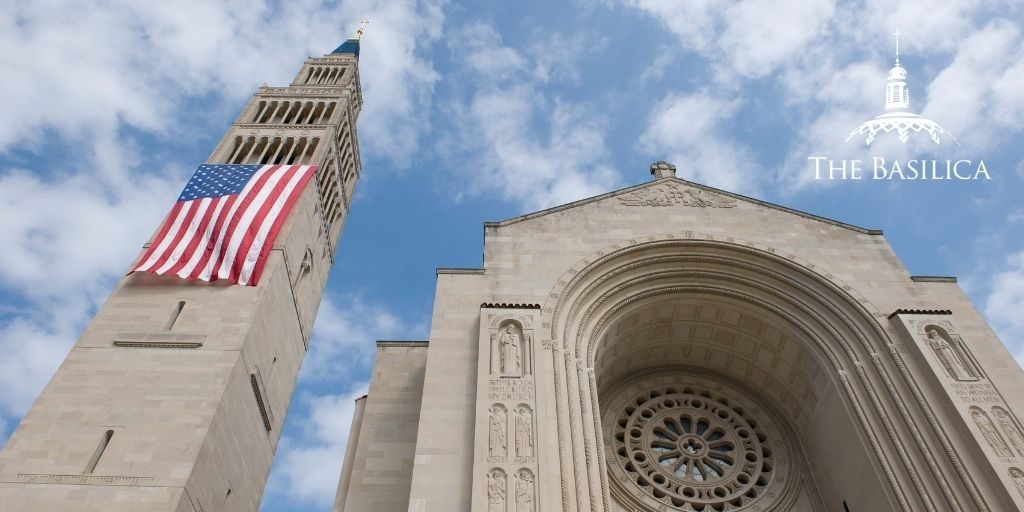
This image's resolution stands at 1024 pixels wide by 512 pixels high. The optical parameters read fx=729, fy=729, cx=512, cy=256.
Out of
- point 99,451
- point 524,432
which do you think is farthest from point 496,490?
point 99,451

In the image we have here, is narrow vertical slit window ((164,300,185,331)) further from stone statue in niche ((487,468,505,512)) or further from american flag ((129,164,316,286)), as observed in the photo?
stone statue in niche ((487,468,505,512))

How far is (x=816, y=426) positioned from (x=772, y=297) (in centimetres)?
307

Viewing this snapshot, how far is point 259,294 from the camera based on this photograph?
734 inches

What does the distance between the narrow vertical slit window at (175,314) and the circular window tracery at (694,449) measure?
10716 mm

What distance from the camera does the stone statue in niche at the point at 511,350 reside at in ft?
45.9

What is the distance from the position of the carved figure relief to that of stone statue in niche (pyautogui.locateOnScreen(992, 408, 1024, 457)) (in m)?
0.43

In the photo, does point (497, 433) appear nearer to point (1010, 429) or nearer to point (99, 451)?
point (99, 451)

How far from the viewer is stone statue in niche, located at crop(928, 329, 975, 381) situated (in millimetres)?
14398

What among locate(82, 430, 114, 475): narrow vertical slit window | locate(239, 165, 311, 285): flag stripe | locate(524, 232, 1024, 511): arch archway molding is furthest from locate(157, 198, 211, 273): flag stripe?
locate(524, 232, 1024, 511): arch archway molding

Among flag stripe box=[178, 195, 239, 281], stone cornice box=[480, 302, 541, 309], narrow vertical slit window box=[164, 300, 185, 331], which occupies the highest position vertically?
flag stripe box=[178, 195, 239, 281]

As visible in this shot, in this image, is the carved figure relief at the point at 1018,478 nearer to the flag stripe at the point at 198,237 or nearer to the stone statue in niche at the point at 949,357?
the stone statue in niche at the point at 949,357

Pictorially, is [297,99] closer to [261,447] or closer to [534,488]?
[261,447]

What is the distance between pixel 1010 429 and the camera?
43.5 ft

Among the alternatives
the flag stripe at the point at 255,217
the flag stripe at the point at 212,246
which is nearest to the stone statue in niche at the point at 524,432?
the flag stripe at the point at 255,217
